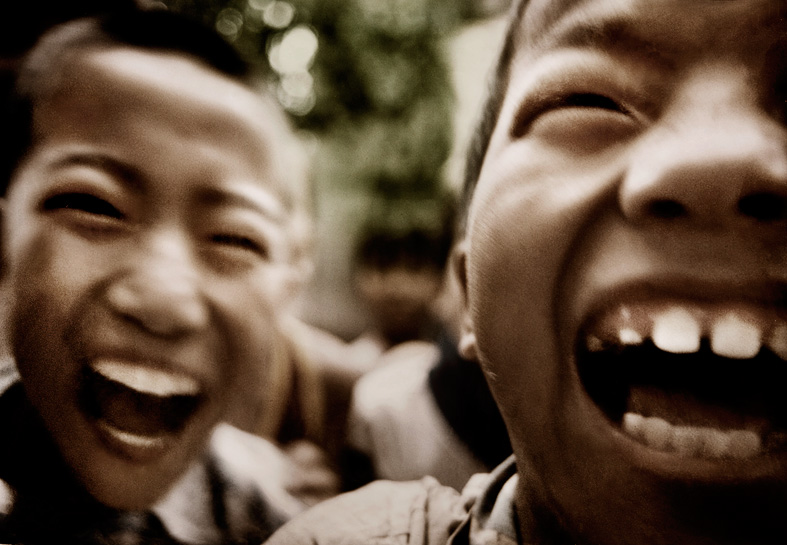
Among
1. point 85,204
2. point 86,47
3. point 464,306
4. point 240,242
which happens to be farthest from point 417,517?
point 86,47

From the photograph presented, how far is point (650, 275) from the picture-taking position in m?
0.38

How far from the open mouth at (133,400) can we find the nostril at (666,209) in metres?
0.41

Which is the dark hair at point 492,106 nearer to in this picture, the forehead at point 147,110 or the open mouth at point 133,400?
the forehead at point 147,110

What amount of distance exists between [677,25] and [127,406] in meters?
0.53

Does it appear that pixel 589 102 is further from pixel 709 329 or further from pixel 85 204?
pixel 85 204

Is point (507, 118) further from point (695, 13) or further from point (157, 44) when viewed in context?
point (157, 44)

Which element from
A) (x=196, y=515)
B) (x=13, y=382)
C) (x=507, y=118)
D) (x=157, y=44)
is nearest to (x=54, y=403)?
(x=13, y=382)

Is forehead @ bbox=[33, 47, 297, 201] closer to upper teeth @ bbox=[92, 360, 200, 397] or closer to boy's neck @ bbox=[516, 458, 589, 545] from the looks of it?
upper teeth @ bbox=[92, 360, 200, 397]

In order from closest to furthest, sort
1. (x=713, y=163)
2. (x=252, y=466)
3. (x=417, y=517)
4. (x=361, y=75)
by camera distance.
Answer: (x=713, y=163), (x=417, y=517), (x=252, y=466), (x=361, y=75)

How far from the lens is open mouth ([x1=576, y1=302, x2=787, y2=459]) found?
38 centimetres

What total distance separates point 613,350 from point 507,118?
0.20 m

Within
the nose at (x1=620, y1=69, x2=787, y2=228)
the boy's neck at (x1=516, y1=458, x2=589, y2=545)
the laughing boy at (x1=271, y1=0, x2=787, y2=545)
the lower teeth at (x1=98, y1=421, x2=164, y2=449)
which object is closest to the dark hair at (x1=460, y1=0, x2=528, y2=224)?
the laughing boy at (x1=271, y1=0, x2=787, y2=545)

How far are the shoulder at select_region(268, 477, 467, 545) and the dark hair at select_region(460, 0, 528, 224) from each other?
A: 26cm

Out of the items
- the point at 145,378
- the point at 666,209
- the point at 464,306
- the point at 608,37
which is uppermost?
the point at 608,37
